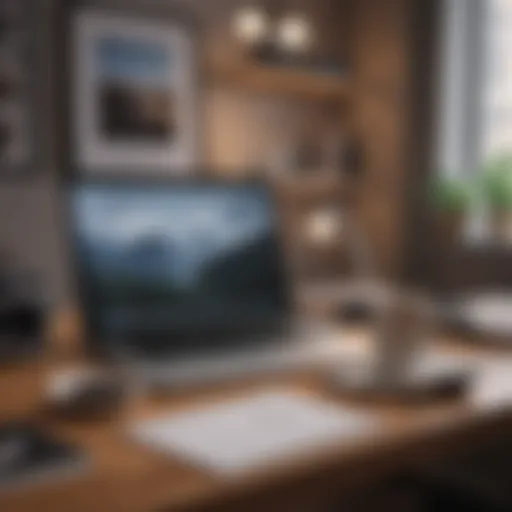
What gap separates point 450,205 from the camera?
212 centimetres

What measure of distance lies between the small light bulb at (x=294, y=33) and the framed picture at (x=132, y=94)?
31 centimetres

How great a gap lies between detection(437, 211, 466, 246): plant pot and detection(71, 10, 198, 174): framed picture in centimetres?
74

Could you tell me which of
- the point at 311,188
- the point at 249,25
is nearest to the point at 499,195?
the point at 311,188

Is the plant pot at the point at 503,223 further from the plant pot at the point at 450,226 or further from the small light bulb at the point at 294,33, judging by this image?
the small light bulb at the point at 294,33

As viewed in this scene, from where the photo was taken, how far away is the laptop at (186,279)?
1365 millimetres

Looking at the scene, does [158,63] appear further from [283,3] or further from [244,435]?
[244,435]

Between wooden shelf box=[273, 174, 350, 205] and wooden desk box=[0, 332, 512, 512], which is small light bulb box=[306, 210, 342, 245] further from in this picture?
wooden desk box=[0, 332, 512, 512]

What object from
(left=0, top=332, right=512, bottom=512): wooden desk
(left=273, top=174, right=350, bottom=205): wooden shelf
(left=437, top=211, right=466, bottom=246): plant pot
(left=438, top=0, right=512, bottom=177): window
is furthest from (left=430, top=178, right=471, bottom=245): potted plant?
(left=0, top=332, right=512, bottom=512): wooden desk

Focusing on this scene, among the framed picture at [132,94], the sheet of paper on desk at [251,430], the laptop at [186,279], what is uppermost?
the framed picture at [132,94]

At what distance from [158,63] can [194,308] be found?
650 mm

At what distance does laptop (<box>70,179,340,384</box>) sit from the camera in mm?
1365

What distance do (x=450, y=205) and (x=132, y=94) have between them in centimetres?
89

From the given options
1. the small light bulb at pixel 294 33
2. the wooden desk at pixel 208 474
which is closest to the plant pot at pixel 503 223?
the small light bulb at pixel 294 33

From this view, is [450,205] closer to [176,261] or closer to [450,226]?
[450,226]
